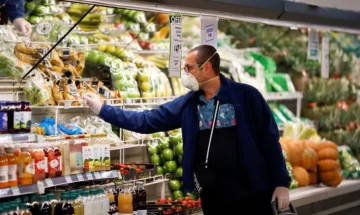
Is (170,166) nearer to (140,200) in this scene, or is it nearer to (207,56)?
(140,200)

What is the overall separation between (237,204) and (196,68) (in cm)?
111

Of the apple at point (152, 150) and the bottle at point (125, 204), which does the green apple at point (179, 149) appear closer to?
the apple at point (152, 150)

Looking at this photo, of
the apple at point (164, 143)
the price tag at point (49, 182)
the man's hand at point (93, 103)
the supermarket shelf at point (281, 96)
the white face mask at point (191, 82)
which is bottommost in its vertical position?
the price tag at point (49, 182)

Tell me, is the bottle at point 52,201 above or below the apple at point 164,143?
below

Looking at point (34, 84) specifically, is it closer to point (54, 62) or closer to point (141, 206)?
point (54, 62)

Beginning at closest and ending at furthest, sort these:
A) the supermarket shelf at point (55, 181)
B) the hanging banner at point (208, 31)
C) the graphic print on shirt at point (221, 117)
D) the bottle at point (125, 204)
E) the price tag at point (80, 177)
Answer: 1. the supermarket shelf at point (55, 181)
2. the price tag at point (80, 177)
3. the bottle at point (125, 204)
4. the graphic print on shirt at point (221, 117)
5. the hanging banner at point (208, 31)

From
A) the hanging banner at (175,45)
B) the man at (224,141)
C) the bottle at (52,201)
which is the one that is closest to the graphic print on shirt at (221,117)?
the man at (224,141)

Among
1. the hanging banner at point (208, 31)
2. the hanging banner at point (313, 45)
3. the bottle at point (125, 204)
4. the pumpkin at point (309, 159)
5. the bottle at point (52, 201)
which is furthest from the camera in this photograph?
the pumpkin at point (309, 159)

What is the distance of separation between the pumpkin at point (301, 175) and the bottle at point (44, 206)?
13.5ft

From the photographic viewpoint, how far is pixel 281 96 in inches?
338

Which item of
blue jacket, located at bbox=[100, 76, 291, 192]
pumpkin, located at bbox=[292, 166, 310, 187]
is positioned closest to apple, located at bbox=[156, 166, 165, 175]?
blue jacket, located at bbox=[100, 76, 291, 192]

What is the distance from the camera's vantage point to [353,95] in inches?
387

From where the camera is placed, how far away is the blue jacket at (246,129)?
16.9 ft

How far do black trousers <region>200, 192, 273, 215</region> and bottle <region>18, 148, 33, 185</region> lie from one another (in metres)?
1.50
